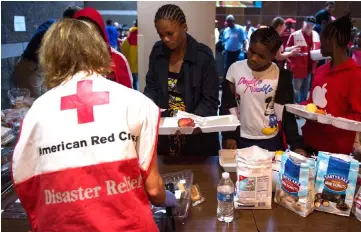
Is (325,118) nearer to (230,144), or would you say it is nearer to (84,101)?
(230,144)

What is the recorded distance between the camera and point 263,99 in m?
1.83

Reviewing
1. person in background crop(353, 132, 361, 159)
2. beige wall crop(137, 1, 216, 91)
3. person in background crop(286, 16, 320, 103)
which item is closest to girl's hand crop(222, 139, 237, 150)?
person in background crop(353, 132, 361, 159)

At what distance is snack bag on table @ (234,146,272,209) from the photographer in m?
1.27

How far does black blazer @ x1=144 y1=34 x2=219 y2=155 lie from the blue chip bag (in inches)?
29.6

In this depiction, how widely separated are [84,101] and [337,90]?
1.44 meters

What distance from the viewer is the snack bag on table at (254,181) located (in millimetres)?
1269

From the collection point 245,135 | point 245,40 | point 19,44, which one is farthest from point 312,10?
point 245,135

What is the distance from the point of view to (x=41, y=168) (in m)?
0.92

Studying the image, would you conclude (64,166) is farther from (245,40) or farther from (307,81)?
(245,40)

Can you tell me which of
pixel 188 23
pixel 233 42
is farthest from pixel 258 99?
pixel 233 42

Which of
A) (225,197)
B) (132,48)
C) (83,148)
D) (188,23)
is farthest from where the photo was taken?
(132,48)

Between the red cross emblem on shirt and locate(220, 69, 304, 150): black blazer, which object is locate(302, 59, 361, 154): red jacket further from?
the red cross emblem on shirt

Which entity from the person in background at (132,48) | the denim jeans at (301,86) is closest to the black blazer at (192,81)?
the person in background at (132,48)

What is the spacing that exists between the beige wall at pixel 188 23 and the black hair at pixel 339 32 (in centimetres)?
125
